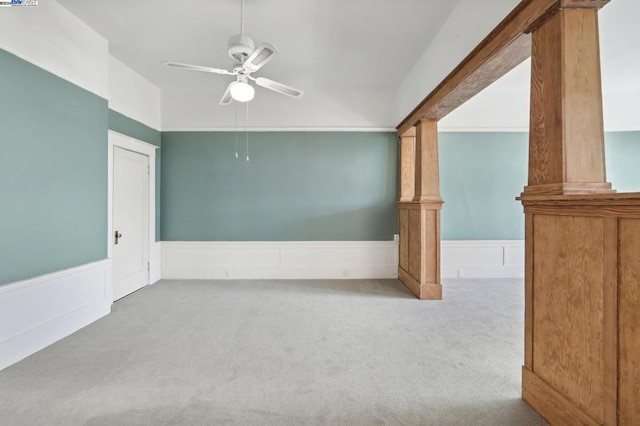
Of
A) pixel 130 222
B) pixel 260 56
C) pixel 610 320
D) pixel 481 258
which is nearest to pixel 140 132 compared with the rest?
pixel 130 222

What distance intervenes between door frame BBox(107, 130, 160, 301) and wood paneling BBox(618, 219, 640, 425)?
434 cm

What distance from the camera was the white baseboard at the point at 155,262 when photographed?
15.6ft

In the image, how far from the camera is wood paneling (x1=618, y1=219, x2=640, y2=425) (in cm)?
127

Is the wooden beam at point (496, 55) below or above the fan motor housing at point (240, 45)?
below

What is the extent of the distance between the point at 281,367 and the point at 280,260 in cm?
278

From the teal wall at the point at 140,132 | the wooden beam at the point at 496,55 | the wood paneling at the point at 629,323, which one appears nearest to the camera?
the wood paneling at the point at 629,323

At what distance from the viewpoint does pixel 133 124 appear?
14.0 feet

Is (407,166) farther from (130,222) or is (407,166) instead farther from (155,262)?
(155,262)

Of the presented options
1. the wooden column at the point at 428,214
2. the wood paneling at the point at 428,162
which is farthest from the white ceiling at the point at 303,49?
the wooden column at the point at 428,214

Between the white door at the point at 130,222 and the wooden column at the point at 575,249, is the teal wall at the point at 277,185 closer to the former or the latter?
the white door at the point at 130,222

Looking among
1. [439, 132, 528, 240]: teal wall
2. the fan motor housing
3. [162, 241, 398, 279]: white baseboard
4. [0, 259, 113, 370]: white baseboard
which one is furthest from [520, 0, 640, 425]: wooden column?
[0, 259, 113, 370]: white baseboard

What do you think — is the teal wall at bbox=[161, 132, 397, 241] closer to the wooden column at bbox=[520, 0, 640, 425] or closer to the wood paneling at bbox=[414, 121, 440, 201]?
the wood paneling at bbox=[414, 121, 440, 201]

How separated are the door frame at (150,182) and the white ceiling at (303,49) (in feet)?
2.30

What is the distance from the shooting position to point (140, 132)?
4.43 meters
